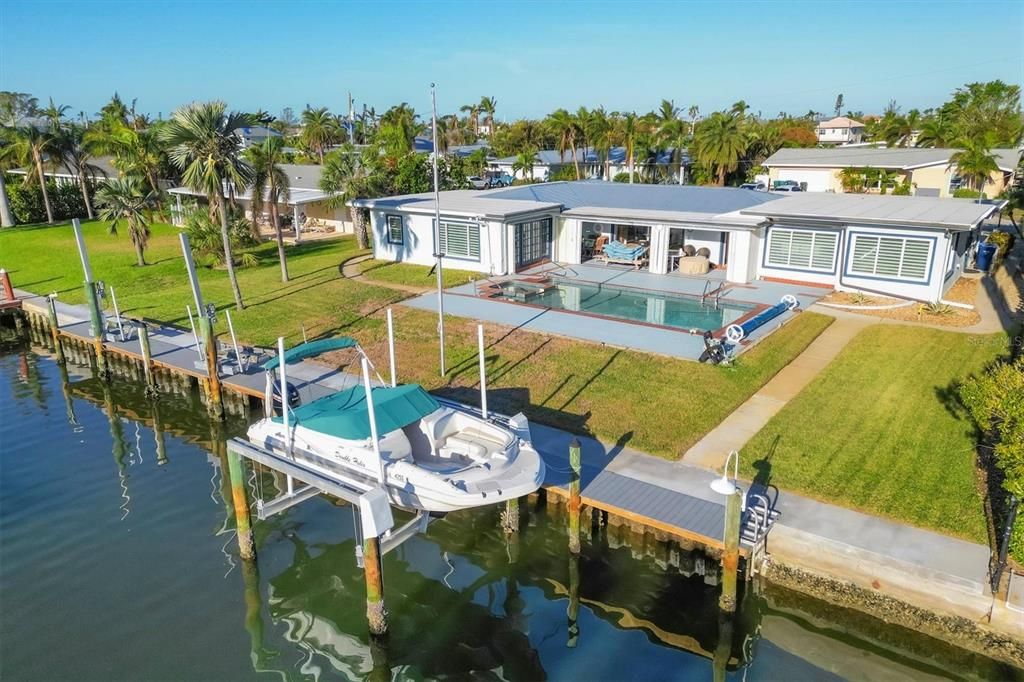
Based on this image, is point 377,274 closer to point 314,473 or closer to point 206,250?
point 206,250

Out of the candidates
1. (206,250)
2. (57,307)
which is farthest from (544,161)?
(57,307)

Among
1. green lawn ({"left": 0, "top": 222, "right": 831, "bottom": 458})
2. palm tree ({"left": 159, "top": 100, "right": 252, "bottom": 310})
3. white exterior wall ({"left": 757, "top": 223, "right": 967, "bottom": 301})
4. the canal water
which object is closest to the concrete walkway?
green lawn ({"left": 0, "top": 222, "right": 831, "bottom": 458})

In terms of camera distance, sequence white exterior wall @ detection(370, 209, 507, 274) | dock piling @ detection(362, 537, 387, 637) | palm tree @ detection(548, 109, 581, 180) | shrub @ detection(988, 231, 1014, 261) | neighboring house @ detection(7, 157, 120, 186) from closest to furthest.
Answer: dock piling @ detection(362, 537, 387, 637), white exterior wall @ detection(370, 209, 507, 274), shrub @ detection(988, 231, 1014, 261), neighboring house @ detection(7, 157, 120, 186), palm tree @ detection(548, 109, 581, 180)

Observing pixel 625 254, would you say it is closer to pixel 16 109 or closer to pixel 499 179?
pixel 499 179

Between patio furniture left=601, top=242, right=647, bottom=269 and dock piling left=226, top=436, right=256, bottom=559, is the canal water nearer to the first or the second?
dock piling left=226, top=436, right=256, bottom=559

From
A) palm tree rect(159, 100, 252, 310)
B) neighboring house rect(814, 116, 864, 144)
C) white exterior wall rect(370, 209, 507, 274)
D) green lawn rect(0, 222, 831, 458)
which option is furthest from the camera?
neighboring house rect(814, 116, 864, 144)
